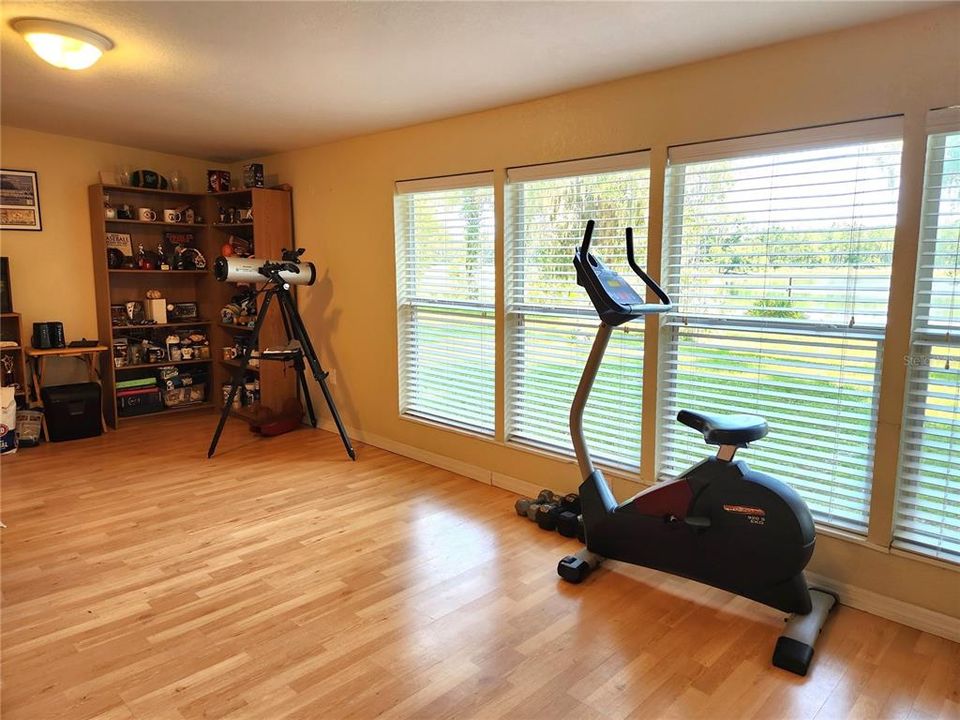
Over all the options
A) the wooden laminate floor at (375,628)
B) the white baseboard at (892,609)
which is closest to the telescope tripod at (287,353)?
the wooden laminate floor at (375,628)

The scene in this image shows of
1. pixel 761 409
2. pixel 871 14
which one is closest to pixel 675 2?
pixel 871 14

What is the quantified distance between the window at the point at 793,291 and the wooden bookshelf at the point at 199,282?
3.50 meters

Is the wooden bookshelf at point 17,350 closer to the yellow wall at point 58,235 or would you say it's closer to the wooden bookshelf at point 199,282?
the yellow wall at point 58,235

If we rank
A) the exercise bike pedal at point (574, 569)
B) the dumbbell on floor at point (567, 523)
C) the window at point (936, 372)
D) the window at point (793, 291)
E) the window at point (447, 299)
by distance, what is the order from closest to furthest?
1. the window at point (936, 372)
2. the window at point (793, 291)
3. the exercise bike pedal at point (574, 569)
4. the dumbbell on floor at point (567, 523)
5. the window at point (447, 299)

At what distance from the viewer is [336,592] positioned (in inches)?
106

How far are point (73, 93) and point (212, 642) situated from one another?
10.6 ft

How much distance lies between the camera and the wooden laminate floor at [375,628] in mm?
2014

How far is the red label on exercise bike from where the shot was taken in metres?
2.37

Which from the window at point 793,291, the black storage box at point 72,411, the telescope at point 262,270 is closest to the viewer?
the window at point 793,291

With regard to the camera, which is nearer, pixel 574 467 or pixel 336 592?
pixel 336 592

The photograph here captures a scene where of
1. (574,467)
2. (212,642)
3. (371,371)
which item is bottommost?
(212,642)

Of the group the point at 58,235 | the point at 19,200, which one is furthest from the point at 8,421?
the point at 19,200

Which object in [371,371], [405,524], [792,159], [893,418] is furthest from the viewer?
[371,371]

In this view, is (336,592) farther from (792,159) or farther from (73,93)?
(73,93)
